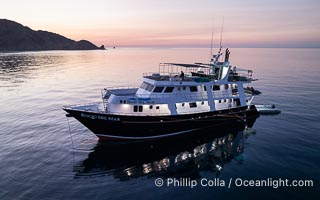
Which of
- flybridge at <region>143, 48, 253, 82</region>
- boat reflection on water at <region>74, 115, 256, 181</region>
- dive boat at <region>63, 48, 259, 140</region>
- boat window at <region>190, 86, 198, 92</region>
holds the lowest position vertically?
boat reflection on water at <region>74, 115, 256, 181</region>

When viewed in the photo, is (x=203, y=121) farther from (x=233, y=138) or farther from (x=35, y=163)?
(x=35, y=163)

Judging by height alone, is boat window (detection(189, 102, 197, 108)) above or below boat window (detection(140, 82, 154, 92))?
below

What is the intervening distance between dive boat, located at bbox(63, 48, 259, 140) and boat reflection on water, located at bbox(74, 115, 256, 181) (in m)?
1.35

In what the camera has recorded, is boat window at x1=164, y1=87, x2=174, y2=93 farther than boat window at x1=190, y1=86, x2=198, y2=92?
No

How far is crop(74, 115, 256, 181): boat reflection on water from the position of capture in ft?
69.1

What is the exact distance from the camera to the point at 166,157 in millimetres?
23797

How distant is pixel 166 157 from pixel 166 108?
5880 millimetres

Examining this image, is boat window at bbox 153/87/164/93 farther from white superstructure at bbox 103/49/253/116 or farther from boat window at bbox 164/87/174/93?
boat window at bbox 164/87/174/93

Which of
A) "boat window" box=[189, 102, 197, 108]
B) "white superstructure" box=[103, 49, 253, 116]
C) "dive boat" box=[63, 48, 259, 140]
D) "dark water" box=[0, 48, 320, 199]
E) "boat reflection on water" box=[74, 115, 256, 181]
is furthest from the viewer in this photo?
"boat window" box=[189, 102, 197, 108]

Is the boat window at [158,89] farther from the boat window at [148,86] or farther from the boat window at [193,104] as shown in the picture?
the boat window at [193,104]

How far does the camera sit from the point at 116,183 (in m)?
19.2

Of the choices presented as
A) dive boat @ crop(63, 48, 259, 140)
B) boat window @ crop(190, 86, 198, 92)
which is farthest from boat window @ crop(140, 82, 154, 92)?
boat window @ crop(190, 86, 198, 92)

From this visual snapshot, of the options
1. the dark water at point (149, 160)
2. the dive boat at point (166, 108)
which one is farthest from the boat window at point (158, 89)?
the dark water at point (149, 160)

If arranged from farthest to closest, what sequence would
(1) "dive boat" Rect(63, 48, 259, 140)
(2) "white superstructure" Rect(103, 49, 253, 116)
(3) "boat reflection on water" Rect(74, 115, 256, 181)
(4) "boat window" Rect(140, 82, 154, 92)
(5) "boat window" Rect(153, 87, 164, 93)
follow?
(4) "boat window" Rect(140, 82, 154, 92)
(5) "boat window" Rect(153, 87, 164, 93)
(2) "white superstructure" Rect(103, 49, 253, 116)
(1) "dive boat" Rect(63, 48, 259, 140)
(3) "boat reflection on water" Rect(74, 115, 256, 181)
